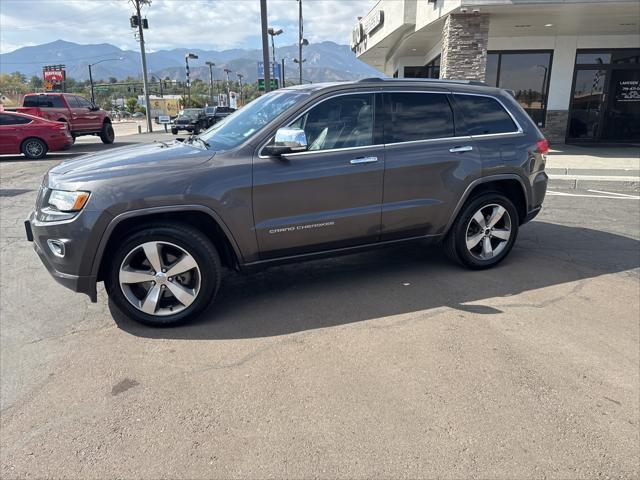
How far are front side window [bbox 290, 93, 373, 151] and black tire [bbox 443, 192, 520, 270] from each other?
128 cm

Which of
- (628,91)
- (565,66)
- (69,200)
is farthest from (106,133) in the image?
(628,91)

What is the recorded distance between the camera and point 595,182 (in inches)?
404

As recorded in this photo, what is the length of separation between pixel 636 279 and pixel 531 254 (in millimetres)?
1047

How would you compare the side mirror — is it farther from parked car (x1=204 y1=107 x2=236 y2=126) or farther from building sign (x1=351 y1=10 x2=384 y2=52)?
parked car (x1=204 y1=107 x2=236 y2=126)

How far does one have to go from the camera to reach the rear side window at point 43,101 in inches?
Answer: 714

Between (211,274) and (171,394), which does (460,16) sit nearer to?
(211,274)

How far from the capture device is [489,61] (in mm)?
16719

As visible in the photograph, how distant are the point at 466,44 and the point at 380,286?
1064cm

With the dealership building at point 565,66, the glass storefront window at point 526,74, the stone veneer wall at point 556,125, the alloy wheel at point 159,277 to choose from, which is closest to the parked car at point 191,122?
the dealership building at point 565,66

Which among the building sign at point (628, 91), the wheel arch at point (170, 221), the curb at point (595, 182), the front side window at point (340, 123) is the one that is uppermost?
the building sign at point (628, 91)

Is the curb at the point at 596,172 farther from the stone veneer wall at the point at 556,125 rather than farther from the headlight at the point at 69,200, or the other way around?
the headlight at the point at 69,200

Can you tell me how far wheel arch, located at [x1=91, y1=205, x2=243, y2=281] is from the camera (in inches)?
139

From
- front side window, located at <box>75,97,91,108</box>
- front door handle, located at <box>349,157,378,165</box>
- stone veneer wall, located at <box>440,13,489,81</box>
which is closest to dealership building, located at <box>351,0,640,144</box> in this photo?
stone veneer wall, located at <box>440,13,489,81</box>

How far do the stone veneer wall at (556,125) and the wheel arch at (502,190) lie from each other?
514 inches
